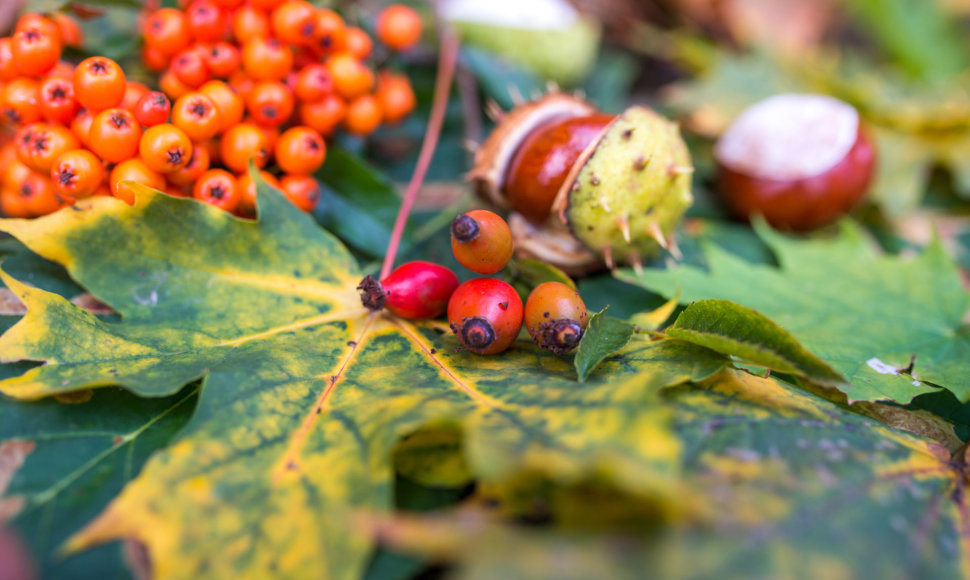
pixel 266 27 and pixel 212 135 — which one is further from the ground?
pixel 266 27

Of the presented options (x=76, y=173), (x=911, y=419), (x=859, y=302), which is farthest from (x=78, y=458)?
(x=859, y=302)

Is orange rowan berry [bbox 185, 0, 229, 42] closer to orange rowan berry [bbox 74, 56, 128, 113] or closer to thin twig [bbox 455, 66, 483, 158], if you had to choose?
orange rowan berry [bbox 74, 56, 128, 113]

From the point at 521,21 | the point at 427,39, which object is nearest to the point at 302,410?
the point at 427,39

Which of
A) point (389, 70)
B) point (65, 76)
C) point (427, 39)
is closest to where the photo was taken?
point (65, 76)

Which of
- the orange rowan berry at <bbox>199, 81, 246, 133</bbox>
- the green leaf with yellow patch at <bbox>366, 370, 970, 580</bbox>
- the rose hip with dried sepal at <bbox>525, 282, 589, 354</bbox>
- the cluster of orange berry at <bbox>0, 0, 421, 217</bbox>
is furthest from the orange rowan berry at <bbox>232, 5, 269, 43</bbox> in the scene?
the green leaf with yellow patch at <bbox>366, 370, 970, 580</bbox>

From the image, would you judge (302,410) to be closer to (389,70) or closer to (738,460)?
(738,460)

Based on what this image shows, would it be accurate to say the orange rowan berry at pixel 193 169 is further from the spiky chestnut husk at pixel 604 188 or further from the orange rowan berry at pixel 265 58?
the spiky chestnut husk at pixel 604 188

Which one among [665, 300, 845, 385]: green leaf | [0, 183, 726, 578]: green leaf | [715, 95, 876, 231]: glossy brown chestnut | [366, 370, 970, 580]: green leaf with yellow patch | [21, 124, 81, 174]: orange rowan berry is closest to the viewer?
[366, 370, 970, 580]: green leaf with yellow patch

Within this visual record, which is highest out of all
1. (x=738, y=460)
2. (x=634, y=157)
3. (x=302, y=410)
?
(x=634, y=157)
